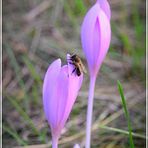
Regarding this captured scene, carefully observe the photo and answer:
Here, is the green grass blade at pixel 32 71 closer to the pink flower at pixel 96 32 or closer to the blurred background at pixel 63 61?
the blurred background at pixel 63 61

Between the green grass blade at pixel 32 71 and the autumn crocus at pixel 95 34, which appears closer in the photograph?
the autumn crocus at pixel 95 34

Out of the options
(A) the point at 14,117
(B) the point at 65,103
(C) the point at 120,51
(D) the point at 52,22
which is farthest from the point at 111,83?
(B) the point at 65,103

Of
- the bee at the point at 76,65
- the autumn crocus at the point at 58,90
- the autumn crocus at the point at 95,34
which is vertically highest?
the autumn crocus at the point at 95,34

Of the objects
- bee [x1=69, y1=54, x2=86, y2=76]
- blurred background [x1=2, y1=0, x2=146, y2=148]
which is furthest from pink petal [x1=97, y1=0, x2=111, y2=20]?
blurred background [x1=2, y1=0, x2=146, y2=148]

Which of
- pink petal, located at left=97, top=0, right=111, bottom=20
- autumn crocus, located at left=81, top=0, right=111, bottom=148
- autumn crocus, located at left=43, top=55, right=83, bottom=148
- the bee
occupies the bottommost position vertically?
autumn crocus, located at left=43, top=55, right=83, bottom=148

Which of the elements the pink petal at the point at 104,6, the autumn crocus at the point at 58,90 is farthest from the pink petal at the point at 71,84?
the pink petal at the point at 104,6

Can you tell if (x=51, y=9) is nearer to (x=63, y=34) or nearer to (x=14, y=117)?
(x=63, y=34)

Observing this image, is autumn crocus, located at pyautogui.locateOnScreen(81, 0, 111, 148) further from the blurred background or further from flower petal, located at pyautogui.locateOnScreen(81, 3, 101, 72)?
the blurred background
